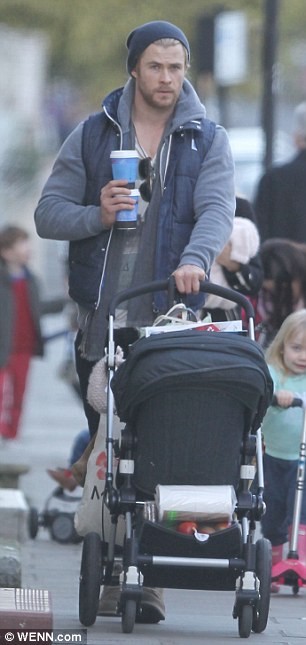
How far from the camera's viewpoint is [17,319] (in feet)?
48.8

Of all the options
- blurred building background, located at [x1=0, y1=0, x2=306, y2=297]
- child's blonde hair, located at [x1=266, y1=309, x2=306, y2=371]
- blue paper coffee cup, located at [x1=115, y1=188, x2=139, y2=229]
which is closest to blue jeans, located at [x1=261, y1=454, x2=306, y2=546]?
child's blonde hair, located at [x1=266, y1=309, x2=306, y2=371]

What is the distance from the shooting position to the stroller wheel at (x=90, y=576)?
20.2ft

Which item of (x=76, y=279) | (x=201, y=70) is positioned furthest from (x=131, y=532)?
(x=201, y=70)

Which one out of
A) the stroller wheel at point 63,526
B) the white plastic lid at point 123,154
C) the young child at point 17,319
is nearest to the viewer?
the white plastic lid at point 123,154

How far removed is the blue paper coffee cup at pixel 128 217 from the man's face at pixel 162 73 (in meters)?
0.36

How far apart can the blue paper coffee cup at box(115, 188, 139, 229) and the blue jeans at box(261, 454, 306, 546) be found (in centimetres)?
170

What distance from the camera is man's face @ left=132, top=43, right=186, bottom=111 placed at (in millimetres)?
6578

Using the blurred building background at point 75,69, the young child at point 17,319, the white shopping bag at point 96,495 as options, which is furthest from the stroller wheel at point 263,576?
the blurred building background at point 75,69

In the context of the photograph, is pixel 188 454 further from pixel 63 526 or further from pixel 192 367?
pixel 63 526

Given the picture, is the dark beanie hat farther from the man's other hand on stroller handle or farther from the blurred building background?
the blurred building background

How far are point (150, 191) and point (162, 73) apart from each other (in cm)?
41

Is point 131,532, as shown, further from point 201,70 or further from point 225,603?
point 201,70

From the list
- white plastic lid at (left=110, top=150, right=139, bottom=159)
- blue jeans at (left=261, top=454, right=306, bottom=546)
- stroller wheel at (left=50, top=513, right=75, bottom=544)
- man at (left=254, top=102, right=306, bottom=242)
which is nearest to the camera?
white plastic lid at (left=110, top=150, right=139, bottom=159)

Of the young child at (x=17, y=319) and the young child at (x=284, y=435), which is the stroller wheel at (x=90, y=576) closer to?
the young child at (x=284, y=435)
